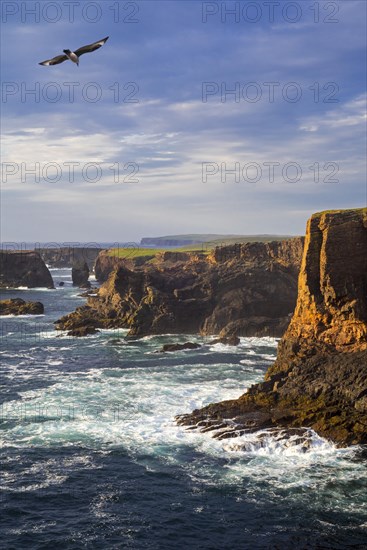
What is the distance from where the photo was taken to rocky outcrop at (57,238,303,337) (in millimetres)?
94688

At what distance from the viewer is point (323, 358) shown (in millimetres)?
51906

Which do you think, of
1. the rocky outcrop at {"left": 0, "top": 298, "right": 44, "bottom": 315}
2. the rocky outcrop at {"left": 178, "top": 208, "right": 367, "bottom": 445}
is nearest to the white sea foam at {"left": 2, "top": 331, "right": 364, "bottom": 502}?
the rocky outcrop at {"left": 178, "top": 208, "right": 367, "bottom": 445}

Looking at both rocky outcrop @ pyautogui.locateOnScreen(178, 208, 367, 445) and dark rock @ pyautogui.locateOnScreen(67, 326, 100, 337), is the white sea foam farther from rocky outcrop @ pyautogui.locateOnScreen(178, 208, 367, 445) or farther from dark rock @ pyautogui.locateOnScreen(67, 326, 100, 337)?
dark rock @ pyautogui.locateOnScreen(67, 326, 100, 337)

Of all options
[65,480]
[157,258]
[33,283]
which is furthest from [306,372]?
[33,283]

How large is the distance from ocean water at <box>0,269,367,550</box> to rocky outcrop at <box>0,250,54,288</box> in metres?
123

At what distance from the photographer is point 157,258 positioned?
17038cm

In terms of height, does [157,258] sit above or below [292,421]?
above

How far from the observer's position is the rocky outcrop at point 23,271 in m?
184

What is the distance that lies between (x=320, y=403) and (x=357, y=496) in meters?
12.4

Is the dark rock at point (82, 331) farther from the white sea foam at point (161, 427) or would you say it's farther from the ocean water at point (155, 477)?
the ocean water at point (155, 477)

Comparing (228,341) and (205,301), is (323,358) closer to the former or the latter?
(228,341)

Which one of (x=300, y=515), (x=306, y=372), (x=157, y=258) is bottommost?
(x=300, y=515)

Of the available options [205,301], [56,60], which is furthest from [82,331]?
[56,60]

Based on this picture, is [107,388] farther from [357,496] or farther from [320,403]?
[357,496]
